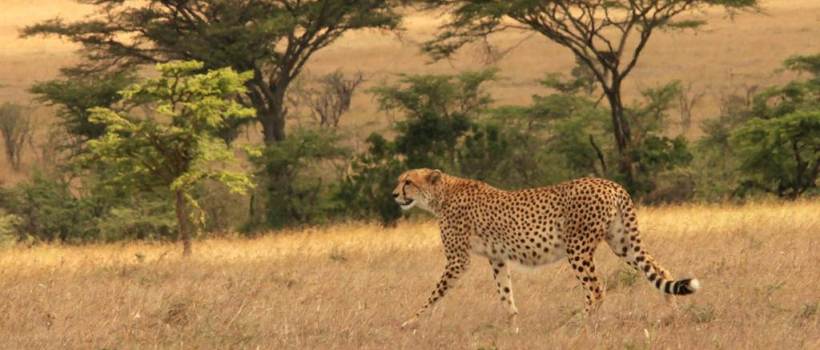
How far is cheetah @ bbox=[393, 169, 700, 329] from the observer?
26.2ft

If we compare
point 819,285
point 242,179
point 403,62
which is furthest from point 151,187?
point 403,62

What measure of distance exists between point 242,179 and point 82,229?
37.6 feet

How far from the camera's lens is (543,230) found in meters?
8.12

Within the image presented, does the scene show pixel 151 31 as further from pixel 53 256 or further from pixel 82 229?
pixel 53 256

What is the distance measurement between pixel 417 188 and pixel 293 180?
15805 mm

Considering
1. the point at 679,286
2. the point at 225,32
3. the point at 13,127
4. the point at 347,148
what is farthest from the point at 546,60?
the point at 679,286

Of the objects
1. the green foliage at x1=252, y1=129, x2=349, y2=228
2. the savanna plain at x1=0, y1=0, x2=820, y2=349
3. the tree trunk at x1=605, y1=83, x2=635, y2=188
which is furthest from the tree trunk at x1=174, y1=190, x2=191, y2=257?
the tree trunk at x1=605, y1=83, x2=635, y2=188

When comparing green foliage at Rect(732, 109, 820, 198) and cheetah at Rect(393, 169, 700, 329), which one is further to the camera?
green foliage at Rect(732, 109, 820, 198)

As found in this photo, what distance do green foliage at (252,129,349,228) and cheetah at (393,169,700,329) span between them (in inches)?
589

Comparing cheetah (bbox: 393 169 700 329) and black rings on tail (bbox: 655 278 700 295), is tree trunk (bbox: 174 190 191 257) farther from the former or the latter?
black rings on tail (bbox: 655 278 700 295)

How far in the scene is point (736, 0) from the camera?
2291 cm

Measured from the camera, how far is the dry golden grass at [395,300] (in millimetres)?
7117

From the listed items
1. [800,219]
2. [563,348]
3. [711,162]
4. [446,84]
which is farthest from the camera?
[711,162]

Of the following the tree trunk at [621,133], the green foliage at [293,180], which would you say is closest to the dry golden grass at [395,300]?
the tree trunk at [621,133]
